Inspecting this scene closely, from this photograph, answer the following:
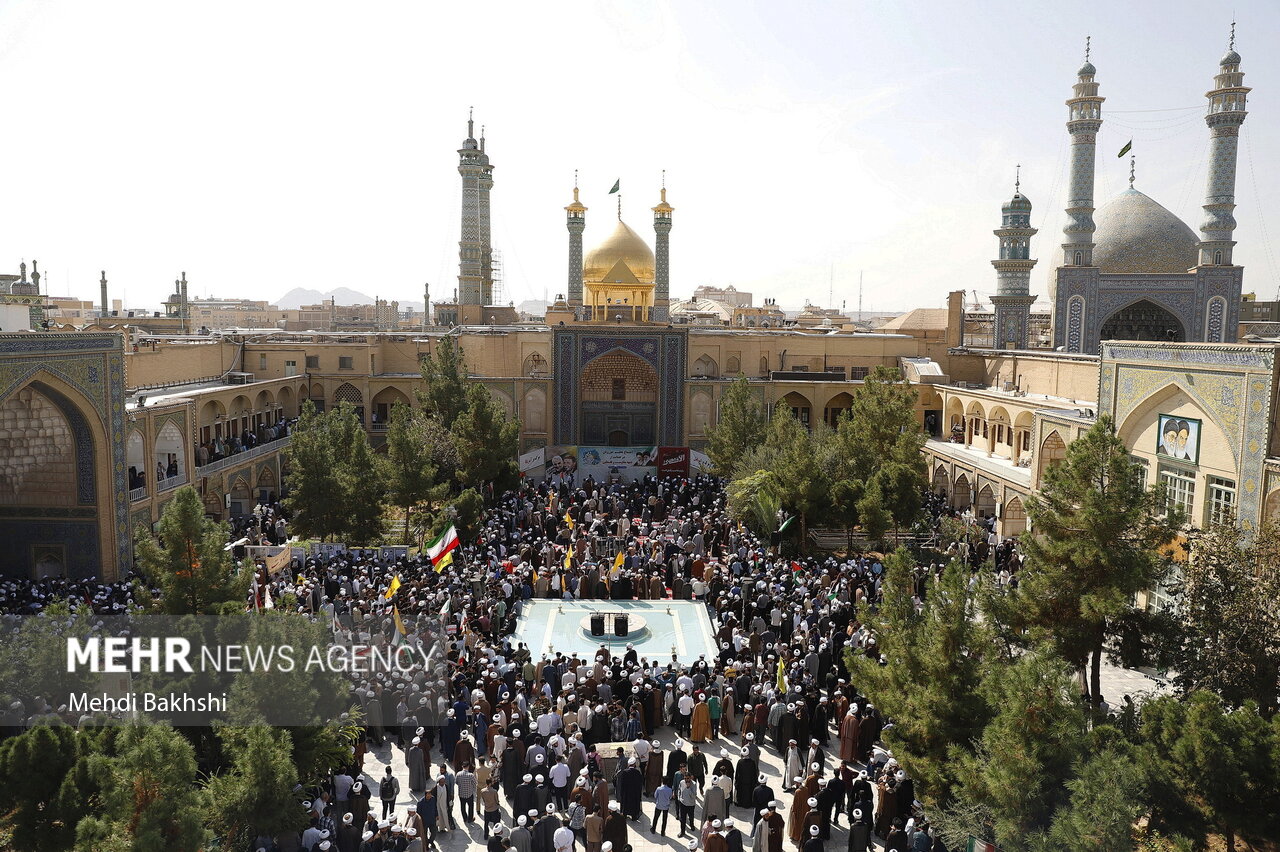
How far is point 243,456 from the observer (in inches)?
848

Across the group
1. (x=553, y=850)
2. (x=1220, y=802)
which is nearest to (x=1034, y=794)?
(x=1220, y=802)

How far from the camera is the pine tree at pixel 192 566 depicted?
9.44 metres

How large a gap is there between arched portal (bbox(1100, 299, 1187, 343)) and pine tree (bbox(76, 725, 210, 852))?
2961 cm

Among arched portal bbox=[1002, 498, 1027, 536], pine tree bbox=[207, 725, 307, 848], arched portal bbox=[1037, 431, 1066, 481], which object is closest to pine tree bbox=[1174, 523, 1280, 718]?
pine tree bbox=[207, 725, 307, 848]

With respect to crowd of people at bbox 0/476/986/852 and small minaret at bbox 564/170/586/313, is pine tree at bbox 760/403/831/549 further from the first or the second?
small minaret at bbox 564/170/586/313

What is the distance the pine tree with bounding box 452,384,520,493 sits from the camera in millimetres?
19797

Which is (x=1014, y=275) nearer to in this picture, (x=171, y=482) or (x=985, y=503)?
(x=985, y=503)

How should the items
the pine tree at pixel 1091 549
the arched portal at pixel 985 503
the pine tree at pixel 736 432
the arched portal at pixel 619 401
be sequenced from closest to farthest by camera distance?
the pine tree at pixel 1091 549
the arched portal at pixel 985 503
the pine tree at pixel 736 432
the arched portal at pixel 619 401

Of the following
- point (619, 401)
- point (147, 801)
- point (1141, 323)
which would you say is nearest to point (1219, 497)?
point (147, 801)

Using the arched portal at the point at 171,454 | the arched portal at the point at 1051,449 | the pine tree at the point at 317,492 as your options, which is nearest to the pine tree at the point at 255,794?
Answer: the pine tree at the point at 317,492

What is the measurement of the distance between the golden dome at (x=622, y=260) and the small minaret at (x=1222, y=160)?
17575mm

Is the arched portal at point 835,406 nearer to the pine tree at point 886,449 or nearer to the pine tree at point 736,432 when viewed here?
the pine tree at point 736,432

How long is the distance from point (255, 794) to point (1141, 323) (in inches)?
1195

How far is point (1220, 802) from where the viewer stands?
6.91m
